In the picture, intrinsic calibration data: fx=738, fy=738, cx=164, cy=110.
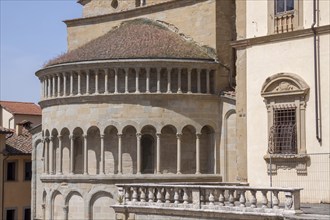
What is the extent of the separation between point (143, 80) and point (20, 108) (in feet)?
91.1

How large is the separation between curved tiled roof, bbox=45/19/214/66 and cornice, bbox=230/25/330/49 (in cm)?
1228

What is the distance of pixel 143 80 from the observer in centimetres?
3691

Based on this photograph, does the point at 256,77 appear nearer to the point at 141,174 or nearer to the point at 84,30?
the point at 141,174

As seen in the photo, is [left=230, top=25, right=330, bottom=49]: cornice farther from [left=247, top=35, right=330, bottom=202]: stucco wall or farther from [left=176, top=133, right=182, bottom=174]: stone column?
[left=176, top=133, right=182, bottom=174]: stone column

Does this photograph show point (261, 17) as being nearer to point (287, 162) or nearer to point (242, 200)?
point (287, 162)

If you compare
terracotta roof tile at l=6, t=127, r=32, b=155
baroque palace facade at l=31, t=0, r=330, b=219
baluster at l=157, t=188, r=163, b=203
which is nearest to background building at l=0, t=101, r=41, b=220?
terracotta roof tile at l=6, t=127, r=32, b=155

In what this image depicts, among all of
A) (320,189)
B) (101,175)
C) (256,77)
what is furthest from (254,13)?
(101,175)

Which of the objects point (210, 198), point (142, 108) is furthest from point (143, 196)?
point (142, 108)

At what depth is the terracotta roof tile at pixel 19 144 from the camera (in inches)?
2054

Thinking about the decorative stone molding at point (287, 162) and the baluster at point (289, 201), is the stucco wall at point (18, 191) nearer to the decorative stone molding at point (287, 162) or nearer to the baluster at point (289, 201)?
the decorative stone molding at point (287, 162)

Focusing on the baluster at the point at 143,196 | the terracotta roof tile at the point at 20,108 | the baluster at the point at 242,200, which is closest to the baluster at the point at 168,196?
the baluster at the point at 143,196

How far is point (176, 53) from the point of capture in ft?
122

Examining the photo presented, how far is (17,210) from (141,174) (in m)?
18.4

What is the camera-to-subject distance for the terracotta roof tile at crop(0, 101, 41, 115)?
60.9 meters
